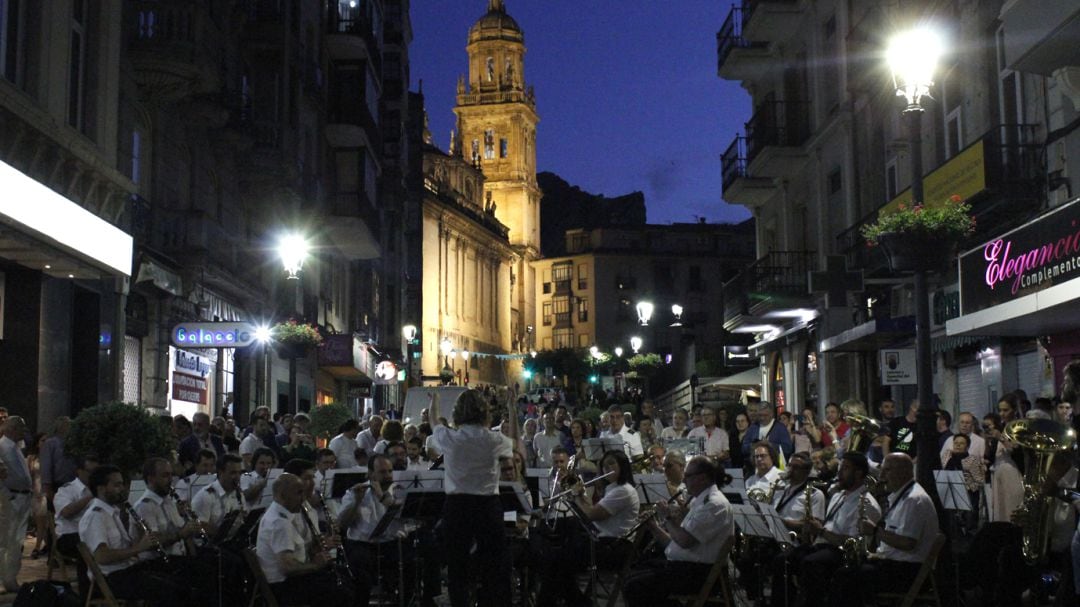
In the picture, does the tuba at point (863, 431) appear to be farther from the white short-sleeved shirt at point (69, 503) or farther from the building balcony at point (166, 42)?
the building balcony at point (166, 42)

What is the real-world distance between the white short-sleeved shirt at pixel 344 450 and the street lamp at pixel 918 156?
815 centimetres

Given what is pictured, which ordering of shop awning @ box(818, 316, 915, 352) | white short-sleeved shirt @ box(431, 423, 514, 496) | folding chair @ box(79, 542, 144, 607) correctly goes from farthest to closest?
shop awning @ box(818, 316, 915, 352) < white short-sleeved shirt @ box(431, 423, 514, 496) < folding chair @ box(79, 542, 144, 607)

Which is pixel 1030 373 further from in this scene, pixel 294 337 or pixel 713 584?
pixel 294 337

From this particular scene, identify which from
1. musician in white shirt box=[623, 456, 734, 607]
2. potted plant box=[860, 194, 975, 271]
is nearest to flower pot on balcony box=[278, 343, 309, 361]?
potted plant box=[860, 194, 975, 271]

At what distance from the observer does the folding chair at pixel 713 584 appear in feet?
31.8

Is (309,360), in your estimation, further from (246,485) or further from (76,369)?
(246,485)

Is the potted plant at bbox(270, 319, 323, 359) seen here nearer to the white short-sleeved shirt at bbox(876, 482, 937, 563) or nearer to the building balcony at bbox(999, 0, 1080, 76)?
the building balcony at bbox(999, 0, 1080, 76)

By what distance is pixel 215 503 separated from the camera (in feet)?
38.5

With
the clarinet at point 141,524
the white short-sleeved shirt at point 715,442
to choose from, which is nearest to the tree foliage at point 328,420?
the white short-sleeved shirt at point 715,442

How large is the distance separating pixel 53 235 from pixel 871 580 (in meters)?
11.0

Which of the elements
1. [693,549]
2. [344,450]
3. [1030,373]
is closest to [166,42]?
[344,450]

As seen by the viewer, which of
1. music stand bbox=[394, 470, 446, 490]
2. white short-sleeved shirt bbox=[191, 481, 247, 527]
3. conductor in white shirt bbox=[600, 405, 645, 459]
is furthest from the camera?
conductor in white shirt bbox=[600, 405, 645, 459]

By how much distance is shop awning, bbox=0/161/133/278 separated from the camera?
1459 centimetres

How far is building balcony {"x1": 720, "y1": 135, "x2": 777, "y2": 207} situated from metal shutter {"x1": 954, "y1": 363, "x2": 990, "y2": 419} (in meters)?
13.5
